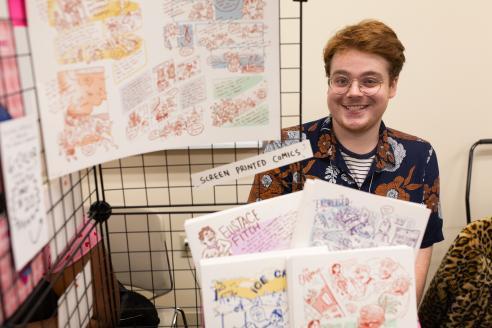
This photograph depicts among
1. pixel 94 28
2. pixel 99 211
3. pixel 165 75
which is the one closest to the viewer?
pixel 94 28

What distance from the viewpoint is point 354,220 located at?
857 mm

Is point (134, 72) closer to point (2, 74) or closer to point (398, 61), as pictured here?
point (2, 74)

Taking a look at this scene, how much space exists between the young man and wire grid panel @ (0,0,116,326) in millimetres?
488

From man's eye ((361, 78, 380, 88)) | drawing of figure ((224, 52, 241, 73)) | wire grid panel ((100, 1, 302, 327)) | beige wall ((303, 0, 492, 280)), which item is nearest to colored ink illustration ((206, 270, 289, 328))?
drawing of figure ((224, 52, 241, 73))

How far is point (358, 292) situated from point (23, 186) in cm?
55

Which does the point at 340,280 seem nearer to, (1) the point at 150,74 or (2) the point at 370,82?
(1) the point at 150,74

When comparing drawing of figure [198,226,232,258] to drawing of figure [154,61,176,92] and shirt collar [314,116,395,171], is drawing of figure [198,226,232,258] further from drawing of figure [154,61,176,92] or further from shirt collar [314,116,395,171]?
shirt collar [314,116,395,171]

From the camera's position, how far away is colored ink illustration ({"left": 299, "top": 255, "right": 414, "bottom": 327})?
31.9 inches

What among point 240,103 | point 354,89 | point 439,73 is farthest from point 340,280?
point 439,73

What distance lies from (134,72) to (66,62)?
121 mm

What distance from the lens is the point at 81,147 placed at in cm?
77

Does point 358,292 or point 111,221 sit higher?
point 358,292

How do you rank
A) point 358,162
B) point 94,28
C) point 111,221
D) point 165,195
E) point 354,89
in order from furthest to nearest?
point 165,195 < point 111,221 < point 358,162 < point 354,89 < point 94,28

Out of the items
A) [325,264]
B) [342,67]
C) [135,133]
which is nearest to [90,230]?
[135,133]
